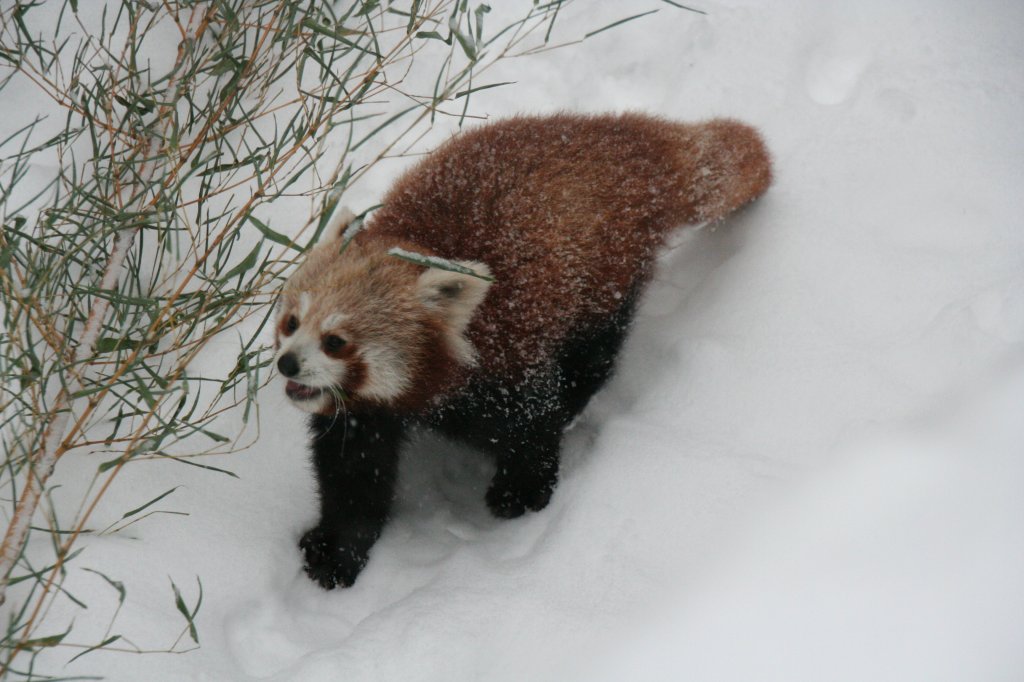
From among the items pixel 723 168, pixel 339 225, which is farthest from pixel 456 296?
pixel 723 168

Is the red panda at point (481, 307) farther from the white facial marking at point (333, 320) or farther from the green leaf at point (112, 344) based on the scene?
the green leaf at point (112, 344)

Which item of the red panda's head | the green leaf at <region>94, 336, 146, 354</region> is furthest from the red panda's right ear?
the green leaf at <region>94, 336, 146, 354</region>

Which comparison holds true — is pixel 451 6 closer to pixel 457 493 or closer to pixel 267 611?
pixel 457 493

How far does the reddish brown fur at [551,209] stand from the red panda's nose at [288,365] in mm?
414

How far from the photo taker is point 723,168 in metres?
3.01

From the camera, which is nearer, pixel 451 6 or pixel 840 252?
pixel 840 252

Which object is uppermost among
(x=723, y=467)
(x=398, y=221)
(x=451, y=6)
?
(x=451, y=6)

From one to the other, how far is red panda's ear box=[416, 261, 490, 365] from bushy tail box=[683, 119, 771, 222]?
1.01 meters

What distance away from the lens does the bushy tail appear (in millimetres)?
2971

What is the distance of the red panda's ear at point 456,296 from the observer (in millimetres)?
2342

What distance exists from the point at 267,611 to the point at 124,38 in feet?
8.21

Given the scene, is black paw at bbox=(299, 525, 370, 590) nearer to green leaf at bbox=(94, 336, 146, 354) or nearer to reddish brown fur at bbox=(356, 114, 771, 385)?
reddish brown fur at bbox=(356, 114, 771, 385)

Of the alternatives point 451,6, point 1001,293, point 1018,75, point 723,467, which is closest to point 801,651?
point 723,467

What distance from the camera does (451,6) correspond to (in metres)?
3.69
